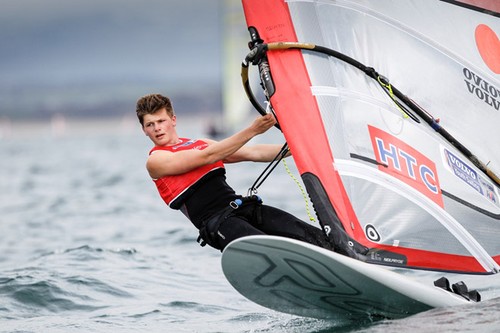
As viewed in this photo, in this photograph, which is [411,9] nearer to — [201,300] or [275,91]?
[275,91]

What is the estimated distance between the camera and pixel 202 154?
5605 mm

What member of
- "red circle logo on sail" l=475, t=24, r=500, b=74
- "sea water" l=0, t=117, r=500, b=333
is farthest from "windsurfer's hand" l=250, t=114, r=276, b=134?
"red circle logo on sail" l=475, t=24, r=500, b=74

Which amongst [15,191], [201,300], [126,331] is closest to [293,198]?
[15,191]

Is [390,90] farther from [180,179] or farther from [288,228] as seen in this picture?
[180,179]

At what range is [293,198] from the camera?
1557cm

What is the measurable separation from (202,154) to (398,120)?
1259 millimetres

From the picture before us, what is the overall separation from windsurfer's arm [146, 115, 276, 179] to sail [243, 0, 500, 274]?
209 mm

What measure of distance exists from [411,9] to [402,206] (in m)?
1.28

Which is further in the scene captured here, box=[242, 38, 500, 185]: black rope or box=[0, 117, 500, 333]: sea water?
box=[0, 117, 500, 333]: sea water

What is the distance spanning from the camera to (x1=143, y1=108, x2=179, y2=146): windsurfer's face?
5844 mm

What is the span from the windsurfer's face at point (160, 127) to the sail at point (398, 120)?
70 centimetres

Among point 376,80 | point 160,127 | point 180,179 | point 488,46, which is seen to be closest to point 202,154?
point 180,179

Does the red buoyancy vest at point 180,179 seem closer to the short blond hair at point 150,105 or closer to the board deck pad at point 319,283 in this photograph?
the short blond hair at point 150,105

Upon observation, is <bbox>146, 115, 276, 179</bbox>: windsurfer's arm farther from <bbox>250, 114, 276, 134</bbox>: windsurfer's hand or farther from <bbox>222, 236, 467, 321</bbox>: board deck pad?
<bbox>222, 236, 467, 321</bbox>: board deck pad
